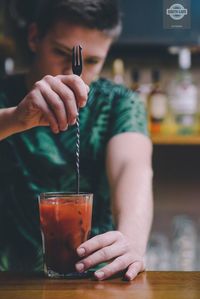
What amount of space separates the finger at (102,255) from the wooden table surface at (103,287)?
0.09 ft

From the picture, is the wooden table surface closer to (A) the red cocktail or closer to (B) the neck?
(A) the red cocktail

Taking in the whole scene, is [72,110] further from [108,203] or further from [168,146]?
[168,146]

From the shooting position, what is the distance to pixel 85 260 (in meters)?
1.21

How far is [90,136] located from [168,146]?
130cm

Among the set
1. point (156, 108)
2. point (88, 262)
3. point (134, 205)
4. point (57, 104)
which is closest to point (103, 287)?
point (88, 262)

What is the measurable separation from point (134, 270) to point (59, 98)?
0.34m

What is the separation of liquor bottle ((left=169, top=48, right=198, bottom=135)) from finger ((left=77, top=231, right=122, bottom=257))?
69.1 inches

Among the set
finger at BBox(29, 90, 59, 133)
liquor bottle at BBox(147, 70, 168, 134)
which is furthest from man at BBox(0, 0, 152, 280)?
liquor bottle at BBox(147, 70, 168, 134)

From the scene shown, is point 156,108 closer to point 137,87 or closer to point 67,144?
point 137,87

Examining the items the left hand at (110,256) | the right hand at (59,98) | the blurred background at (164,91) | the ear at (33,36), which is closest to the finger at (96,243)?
the left hand at (110,256)

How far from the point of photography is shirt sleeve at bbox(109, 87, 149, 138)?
76.4 inches

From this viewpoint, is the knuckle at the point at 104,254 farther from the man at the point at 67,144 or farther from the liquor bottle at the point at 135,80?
the liquor bottle at the point at 135,80

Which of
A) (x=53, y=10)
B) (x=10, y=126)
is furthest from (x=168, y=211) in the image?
(x=10, y=126)

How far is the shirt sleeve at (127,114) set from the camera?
1.94 m
